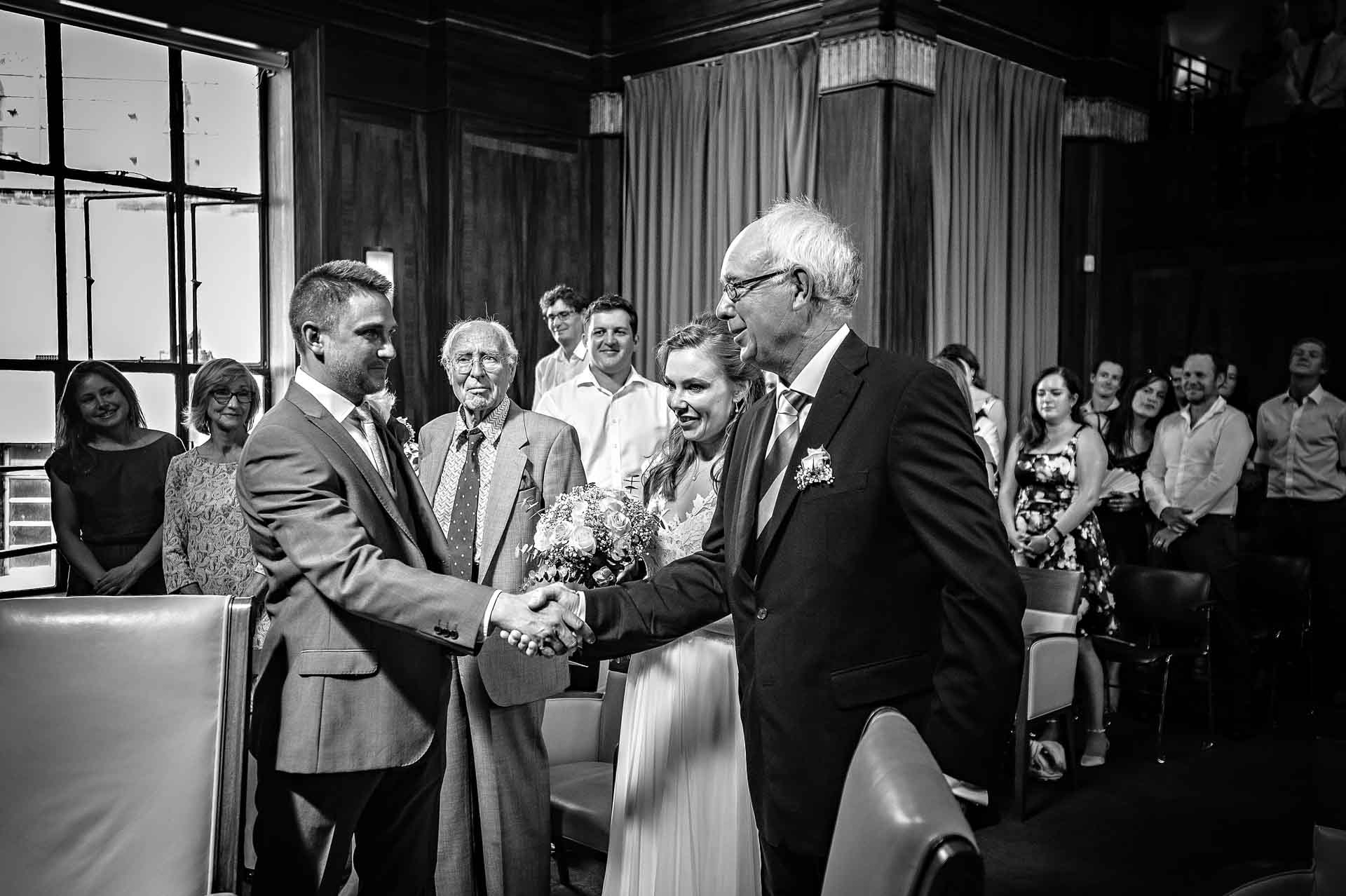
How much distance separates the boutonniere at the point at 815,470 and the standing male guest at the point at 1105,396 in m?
5.04

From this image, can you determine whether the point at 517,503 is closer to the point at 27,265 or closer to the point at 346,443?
the point at 346,443

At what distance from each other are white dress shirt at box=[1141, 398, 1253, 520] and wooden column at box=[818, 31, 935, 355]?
4.64 ft

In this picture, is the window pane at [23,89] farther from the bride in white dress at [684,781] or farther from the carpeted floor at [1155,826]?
the bride in white dress at [684,781]

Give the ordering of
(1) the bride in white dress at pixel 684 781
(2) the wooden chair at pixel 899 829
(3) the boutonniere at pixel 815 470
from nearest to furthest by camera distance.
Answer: (2) the wooden chair at pixel 899 829, (3) the boutonniere at pixel 815 470, (1) the bride in white dress at pixel 684 781

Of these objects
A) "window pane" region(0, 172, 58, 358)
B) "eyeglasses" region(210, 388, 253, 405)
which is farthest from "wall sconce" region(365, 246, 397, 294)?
"eyeglasses" region(210, 388, 253, 405)

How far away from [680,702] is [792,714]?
0.76 metres

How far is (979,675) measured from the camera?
1813 millimetres

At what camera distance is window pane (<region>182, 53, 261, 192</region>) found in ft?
19.0

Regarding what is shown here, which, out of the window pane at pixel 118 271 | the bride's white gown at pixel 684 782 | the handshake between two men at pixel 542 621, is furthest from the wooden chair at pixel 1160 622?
the window pane at pixel 118 271

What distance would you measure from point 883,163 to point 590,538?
12.9ft

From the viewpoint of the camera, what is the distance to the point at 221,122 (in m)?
5.92

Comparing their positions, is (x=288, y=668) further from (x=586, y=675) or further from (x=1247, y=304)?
(x=1247, y=304)

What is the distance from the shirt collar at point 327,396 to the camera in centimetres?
238

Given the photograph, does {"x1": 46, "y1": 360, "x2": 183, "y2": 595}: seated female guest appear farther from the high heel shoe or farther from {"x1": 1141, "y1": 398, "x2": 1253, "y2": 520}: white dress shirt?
{"x1": 1141, "y1": 398, "x2": 1253, "y2": 520}: white dress shirt
